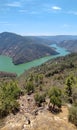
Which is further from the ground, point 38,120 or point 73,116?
point 73,116

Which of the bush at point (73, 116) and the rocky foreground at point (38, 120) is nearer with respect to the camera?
the rocky foreground at point (38, 120)

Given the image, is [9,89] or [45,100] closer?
[45,100]

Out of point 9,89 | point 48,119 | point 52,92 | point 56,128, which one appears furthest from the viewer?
point 9,89

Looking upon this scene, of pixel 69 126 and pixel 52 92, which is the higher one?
pixel 52 92

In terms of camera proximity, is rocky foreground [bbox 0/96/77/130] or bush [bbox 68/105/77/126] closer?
rocky foreground [bbox 0/96/77/130]

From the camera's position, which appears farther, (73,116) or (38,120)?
(38,120)

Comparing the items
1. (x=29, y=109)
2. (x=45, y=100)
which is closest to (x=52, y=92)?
(x=45, y=100)

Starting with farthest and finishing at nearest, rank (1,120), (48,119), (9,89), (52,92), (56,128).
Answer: (9,89)
(52,92)
(1,120)
(48,119)
(56,128)

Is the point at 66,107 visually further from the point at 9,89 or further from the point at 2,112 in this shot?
the point at 9,89
